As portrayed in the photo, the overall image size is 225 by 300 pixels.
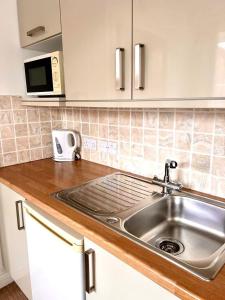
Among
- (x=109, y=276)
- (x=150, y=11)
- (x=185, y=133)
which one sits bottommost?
(x=109, y=276)

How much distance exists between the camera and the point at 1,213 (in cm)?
152

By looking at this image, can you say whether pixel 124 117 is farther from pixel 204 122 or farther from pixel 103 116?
pixel 204 122

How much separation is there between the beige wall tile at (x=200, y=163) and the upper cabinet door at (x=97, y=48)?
1.51 feet

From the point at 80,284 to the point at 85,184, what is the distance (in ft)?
1.65

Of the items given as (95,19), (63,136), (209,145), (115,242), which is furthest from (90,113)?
(115,242)

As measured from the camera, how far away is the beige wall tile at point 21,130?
1.64m

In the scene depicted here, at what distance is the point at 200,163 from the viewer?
1.13 meters

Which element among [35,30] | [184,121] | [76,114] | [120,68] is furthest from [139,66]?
[76,114]

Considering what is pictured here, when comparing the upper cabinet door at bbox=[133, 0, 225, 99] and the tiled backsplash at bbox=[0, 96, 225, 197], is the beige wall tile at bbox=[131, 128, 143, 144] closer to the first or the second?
the tiled backsplash at bbox=[0, 96, 225, 197]

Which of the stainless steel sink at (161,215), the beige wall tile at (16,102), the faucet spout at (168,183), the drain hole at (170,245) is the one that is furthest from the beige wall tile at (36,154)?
the drain hole at (170,245)

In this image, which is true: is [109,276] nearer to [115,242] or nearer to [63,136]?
[115,242]

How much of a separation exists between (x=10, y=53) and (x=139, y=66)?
108 cm

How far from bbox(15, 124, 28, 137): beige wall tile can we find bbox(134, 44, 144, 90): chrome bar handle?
3.43 feet

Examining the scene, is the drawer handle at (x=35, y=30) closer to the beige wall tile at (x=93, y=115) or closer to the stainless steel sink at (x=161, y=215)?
the beige wall tile at (x=93, y=115)
